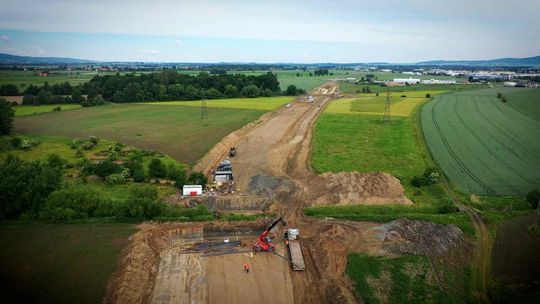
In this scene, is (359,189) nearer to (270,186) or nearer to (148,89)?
(270,186)

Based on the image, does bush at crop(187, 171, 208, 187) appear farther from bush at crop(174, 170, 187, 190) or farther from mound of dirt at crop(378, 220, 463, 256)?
mound of dirt at crop(378, 220, 463, 256)

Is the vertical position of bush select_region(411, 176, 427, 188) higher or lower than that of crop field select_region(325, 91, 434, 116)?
lower

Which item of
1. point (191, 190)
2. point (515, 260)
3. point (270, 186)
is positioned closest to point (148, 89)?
point (191, 190)

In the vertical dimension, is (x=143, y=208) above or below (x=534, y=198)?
below

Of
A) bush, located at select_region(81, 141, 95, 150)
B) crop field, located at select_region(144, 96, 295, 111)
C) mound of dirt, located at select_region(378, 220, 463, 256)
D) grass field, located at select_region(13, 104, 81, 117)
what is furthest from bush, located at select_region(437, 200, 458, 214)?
grass field, located at select_region(13, 104, 81, 117)

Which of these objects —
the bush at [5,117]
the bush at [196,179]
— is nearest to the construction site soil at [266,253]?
the bush at [196,179]

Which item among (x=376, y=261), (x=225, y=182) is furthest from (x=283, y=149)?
(x=376, y=261)

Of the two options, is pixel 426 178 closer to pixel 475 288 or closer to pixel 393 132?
pixel 475 288
